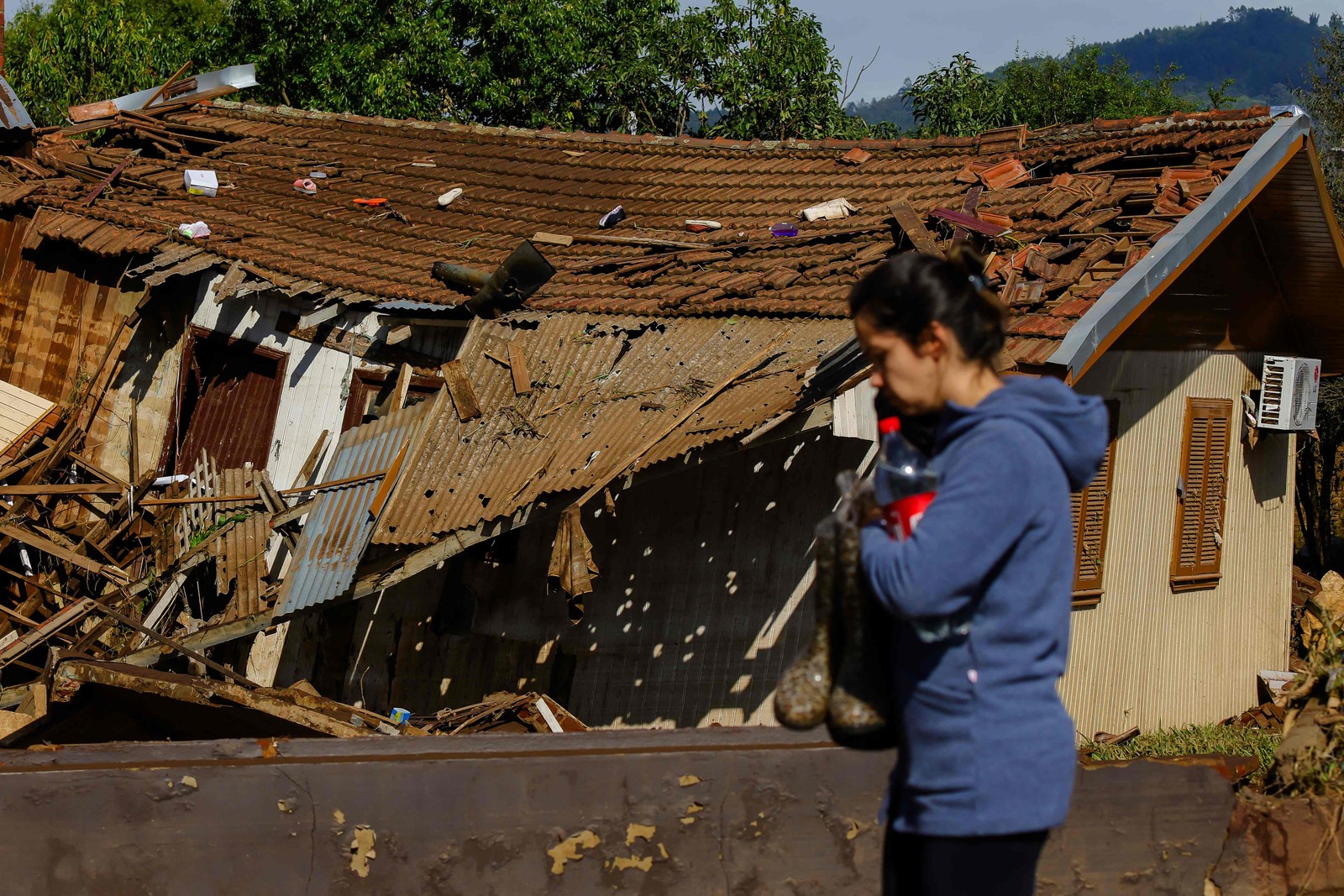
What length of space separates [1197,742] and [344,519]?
7129mm

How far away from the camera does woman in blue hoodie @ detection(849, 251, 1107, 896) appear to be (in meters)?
2.20

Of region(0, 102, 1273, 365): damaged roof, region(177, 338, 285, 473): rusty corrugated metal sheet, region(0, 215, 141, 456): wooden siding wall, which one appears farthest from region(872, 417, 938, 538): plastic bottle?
region(0, 215, 141, 456): wooden siding wall

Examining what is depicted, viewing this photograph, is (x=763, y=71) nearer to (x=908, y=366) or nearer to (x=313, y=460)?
(x=313, y=460)

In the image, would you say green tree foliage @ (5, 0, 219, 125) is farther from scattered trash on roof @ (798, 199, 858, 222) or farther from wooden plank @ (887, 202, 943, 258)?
wooden plank @ (887, 202, 943, 258)

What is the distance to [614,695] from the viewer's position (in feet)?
Answer: 28.8

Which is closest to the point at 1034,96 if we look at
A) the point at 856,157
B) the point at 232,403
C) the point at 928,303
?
the point at 856,157

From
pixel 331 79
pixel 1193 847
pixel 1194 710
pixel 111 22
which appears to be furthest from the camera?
pixel 111 22

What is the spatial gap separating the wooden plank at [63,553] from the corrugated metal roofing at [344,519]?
7.19 feet

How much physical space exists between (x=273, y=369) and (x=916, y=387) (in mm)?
9380

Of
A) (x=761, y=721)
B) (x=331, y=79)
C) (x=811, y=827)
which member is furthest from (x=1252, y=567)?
(x=331, y=79)

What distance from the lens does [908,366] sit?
7.89 feet

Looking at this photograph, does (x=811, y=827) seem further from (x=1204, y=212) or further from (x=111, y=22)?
(x=111, y=22)

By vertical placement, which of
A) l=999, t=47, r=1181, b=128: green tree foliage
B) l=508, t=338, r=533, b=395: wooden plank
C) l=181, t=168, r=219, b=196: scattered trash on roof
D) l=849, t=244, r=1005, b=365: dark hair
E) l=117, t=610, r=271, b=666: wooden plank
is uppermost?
l=999, t=47, r=1181, b=128: green tree foliage

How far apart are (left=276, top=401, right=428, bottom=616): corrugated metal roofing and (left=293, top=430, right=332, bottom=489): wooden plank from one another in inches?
61.9
